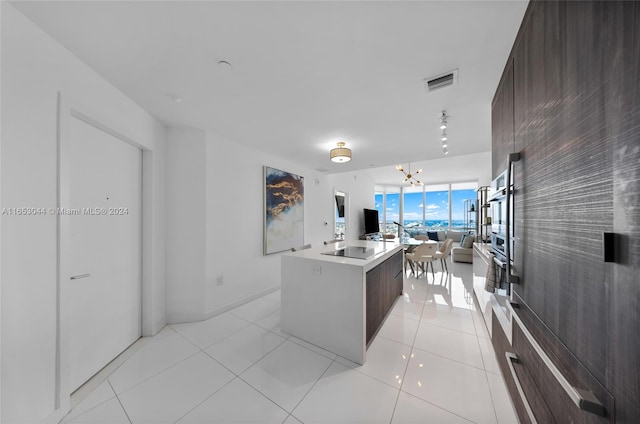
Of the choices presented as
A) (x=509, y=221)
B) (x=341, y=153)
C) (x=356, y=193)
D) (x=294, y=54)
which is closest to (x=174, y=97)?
(x=294, y=54)

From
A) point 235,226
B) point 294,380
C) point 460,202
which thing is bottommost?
point 294,380

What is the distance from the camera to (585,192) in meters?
0.69

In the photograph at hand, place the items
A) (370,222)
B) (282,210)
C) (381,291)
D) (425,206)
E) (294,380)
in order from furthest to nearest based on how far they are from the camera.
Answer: (425,206)
(370,222)
(282,210)
(381,291)
(294,380)

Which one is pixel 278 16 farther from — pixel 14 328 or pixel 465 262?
pixel 465 262

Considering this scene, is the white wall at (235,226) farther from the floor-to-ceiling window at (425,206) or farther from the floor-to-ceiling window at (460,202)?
the floor-to-ceiling window at (460,202)

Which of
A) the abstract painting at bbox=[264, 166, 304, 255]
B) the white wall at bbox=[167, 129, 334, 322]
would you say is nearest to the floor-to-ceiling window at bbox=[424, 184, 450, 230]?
the abstract painting at bbox=[264, 166, 304, 255]

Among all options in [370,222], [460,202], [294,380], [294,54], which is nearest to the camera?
[294,54]

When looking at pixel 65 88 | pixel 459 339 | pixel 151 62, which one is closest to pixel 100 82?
pixel 65 88

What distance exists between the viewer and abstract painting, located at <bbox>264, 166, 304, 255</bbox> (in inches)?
143

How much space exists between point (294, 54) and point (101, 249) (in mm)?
2278

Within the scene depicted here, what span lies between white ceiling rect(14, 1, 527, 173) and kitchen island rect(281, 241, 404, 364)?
1.58m

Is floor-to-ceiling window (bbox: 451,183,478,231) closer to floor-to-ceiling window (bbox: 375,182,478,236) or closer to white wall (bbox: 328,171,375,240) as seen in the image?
floor-to-ceiling window (bbox: 375,182,478,236)

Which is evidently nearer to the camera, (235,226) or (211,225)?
(211,225)

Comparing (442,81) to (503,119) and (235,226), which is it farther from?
(235,226)
